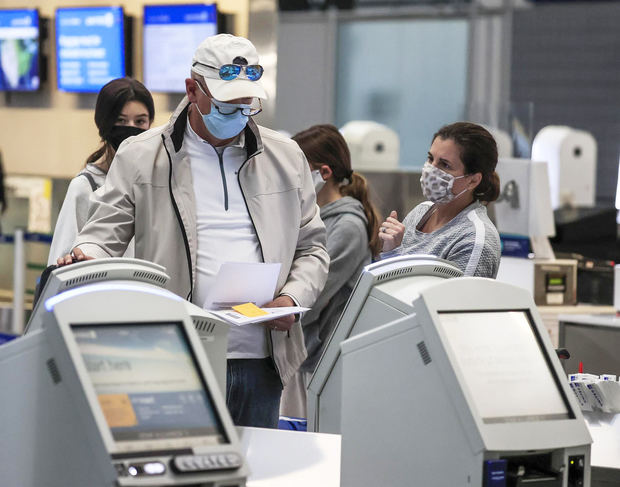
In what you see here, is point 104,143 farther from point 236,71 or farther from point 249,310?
point 249,310

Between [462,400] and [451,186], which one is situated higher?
[451,186]

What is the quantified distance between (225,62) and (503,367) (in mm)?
1305

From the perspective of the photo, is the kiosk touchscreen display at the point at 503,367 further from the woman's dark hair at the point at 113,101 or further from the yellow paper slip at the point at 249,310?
the woman's dark hair at the point at 113,101

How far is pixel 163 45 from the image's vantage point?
20.7 ft

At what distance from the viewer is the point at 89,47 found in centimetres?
657

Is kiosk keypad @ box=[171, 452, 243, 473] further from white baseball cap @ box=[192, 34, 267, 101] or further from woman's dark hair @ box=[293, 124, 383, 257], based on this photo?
woman's dark hair @ box=[293, 124, 383, 257]

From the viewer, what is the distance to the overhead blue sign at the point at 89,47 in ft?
21.1

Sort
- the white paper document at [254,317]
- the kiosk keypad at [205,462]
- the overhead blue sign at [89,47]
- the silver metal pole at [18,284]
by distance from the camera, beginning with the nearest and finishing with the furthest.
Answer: the kiosk keypad at [205,462], the white paper document at [254,317], the overhead blue sign at [89,47], the silver metal pole at [18,284]

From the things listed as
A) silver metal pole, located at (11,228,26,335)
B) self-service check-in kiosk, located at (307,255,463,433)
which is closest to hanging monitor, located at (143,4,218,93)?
silver metal pole, located at (11,228,26,335)

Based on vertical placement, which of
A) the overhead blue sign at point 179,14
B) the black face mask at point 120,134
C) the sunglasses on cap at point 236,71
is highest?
the overhead blue sign at point 179,14

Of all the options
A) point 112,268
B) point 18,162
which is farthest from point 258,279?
point 18,162

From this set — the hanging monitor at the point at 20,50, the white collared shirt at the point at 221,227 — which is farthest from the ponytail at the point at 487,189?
the hanging monitor at the point at 20,50

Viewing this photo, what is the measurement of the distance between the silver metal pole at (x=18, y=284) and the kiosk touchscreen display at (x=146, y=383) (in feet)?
17.2

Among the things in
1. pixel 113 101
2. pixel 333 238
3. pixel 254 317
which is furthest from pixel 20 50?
pixel 254 317
